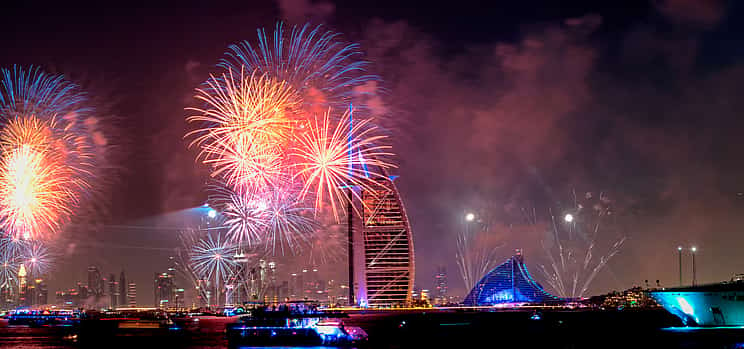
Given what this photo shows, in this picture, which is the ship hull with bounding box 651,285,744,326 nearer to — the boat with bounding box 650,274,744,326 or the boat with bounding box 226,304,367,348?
the boat with bounding box 650,274,744,326

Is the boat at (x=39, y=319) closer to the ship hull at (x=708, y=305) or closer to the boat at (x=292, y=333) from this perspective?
the boat at (x=292, y=333)

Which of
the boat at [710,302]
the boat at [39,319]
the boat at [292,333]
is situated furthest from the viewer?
the boat at [39,319]

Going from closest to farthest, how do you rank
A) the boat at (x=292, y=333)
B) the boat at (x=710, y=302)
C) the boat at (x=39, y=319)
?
the boat at (x=292, y=333)
the boat at (x=710, y=302)
the boat at (x=39, y=319)

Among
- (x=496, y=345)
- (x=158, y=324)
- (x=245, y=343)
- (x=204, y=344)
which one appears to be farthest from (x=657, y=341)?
(x=158, y=324)

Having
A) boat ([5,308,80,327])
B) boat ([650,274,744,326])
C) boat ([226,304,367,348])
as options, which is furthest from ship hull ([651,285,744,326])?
boat ([5,308,80,327])

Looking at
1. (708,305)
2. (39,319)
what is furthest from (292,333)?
(39,319)

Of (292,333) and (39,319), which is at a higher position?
(292,333)

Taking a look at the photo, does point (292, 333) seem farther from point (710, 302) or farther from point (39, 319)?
point (39, 319)

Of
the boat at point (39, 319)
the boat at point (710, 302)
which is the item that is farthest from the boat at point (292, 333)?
the boat at point (39, 319)

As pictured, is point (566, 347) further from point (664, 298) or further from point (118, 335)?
point (118, 335)
